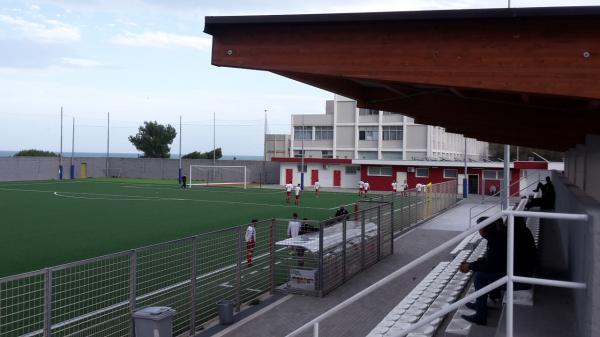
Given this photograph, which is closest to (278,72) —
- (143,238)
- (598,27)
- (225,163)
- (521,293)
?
(598,27)

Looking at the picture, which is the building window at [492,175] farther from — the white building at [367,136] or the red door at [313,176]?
the red door at [313,176]

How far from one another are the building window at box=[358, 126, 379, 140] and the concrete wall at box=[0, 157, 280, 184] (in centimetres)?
1110

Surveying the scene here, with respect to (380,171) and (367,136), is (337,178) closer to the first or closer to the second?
(380,171)

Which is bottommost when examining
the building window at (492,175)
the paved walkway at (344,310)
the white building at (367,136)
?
the paved walkway at (344,310)

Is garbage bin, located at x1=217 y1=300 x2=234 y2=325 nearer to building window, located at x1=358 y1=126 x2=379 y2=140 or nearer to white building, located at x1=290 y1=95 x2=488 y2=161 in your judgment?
white building, located at x1=290 y1=95 x2=488 y2=161

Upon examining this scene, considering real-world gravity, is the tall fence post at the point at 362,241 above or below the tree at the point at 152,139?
below

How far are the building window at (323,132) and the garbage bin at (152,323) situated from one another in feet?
214

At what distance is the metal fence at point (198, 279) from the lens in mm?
10336

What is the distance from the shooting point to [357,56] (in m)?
5.86

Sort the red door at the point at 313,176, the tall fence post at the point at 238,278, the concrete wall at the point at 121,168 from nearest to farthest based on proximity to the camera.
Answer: the tall fence post at the point at 238,278 < the red door at the point at 313,176 < the concrete wall at the point at 121,168

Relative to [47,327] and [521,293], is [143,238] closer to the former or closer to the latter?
[47,327]

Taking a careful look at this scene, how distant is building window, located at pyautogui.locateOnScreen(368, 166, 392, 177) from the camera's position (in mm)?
55628

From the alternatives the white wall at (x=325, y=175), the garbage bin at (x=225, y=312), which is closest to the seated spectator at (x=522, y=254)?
the garbage bin at (x=225, y=312)

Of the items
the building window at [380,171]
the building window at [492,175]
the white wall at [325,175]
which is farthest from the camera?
the white wall at [325,175]
